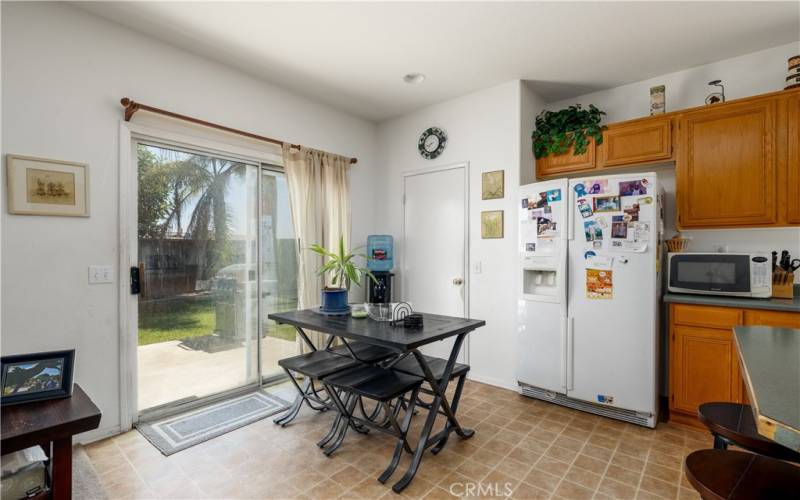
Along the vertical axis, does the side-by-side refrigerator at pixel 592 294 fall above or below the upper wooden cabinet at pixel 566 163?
below

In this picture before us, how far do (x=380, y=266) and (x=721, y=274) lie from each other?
2890 millimetres

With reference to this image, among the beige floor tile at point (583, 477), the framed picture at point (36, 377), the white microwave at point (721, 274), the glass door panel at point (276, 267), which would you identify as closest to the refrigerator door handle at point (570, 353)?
the white microwave at point (721, 274)

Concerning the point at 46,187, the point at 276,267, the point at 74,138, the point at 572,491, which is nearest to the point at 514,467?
the point at 572,491

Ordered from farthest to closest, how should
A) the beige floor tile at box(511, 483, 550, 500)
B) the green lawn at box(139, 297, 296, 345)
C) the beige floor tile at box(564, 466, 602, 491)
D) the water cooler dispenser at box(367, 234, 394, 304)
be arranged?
the water cooler dispenser at box(367, 234, 394, 304)
the green lawn at box(139, 297, 296, 345)
the beige floor tile at box(564, 466, 602, 491)
the beige floor tile at box(511, 483, 550, 500)

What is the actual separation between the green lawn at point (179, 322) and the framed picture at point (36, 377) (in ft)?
3.22

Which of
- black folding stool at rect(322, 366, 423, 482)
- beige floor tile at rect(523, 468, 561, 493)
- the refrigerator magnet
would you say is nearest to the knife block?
the refrigerator magnet

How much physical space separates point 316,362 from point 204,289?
1216 mm

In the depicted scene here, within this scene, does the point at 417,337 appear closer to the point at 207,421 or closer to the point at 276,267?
the point at 207,421

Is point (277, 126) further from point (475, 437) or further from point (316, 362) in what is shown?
point (475, 437)

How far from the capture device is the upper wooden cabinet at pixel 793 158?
2.59 metres

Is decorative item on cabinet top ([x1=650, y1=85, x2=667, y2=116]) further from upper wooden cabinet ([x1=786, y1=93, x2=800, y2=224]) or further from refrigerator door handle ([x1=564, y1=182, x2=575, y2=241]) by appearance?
refrigerator door handle ([x1=564, y1=182, x2=575, y2=241])

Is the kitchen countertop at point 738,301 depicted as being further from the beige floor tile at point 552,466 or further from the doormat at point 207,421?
the doormat at point 207,421

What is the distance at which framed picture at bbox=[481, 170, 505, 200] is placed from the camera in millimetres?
3578

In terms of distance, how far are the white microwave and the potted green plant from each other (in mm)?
1200
